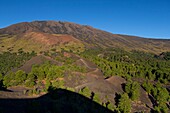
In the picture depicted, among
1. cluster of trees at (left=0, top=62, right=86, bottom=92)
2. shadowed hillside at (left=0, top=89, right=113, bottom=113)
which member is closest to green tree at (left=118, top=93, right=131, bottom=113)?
shadowed hillside at (left=0, top=89, right=113, bottom=113)

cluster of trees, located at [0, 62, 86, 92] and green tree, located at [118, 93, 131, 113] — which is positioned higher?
cluster of trees, located at [0, 62, 86, 92]

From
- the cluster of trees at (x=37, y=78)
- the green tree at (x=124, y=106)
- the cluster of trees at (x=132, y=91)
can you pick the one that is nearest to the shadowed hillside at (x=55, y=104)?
the green tree at (x=124, y=106)

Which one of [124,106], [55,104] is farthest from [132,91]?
[55,104]

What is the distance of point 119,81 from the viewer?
64.1 meters

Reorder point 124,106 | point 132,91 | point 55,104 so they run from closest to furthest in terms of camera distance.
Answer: point 55,104, point 124,106, point 132,91

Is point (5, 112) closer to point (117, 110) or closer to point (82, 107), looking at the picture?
point (82, 107)

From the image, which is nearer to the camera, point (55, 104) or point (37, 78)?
point (55, 104)

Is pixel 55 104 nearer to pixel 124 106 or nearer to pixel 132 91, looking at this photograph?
pixel 124 106

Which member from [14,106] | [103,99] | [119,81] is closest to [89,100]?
[103,99]

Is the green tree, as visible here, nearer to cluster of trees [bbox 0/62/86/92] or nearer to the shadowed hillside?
the shadowed hillside

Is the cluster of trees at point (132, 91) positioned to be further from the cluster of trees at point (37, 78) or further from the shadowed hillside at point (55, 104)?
the cluster of trees at point (37, 78)

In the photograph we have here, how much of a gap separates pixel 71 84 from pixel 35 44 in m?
108

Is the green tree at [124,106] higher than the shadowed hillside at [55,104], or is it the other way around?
the shadowed hillside at [55,104]

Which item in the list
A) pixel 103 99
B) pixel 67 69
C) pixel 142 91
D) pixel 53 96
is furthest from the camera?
pixel 67 69
